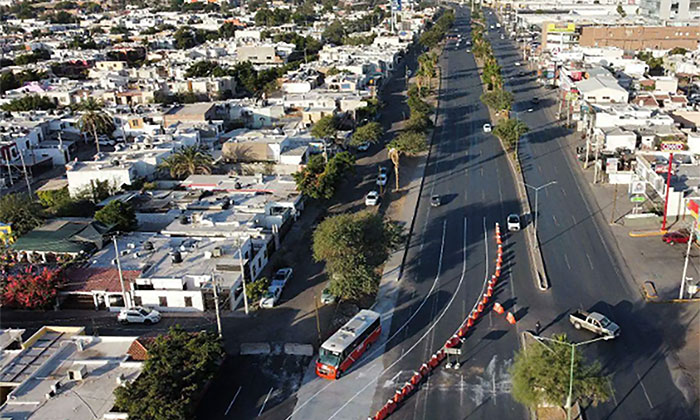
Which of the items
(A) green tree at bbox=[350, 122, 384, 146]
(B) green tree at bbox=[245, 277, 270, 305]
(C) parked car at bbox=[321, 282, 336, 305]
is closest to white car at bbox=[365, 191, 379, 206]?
(A) green tree at bbox=[350, 122, 384, 146]

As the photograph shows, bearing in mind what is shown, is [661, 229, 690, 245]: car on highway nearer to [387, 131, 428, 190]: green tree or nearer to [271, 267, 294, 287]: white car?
[271, 267, 294, 287]: white car

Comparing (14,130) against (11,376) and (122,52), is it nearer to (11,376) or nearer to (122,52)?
(11,376)

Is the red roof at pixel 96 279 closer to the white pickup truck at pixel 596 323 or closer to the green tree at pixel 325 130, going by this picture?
the white pickup truck at pixel 596 323

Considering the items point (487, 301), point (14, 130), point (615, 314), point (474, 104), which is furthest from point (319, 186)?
point (474, 104)

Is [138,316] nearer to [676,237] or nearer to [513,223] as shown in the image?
[513,223]

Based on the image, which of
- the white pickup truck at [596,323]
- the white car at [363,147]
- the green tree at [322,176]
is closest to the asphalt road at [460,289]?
the white pickup truck at [596,323]

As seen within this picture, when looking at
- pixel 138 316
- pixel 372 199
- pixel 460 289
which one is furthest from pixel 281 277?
pixel 372 199
